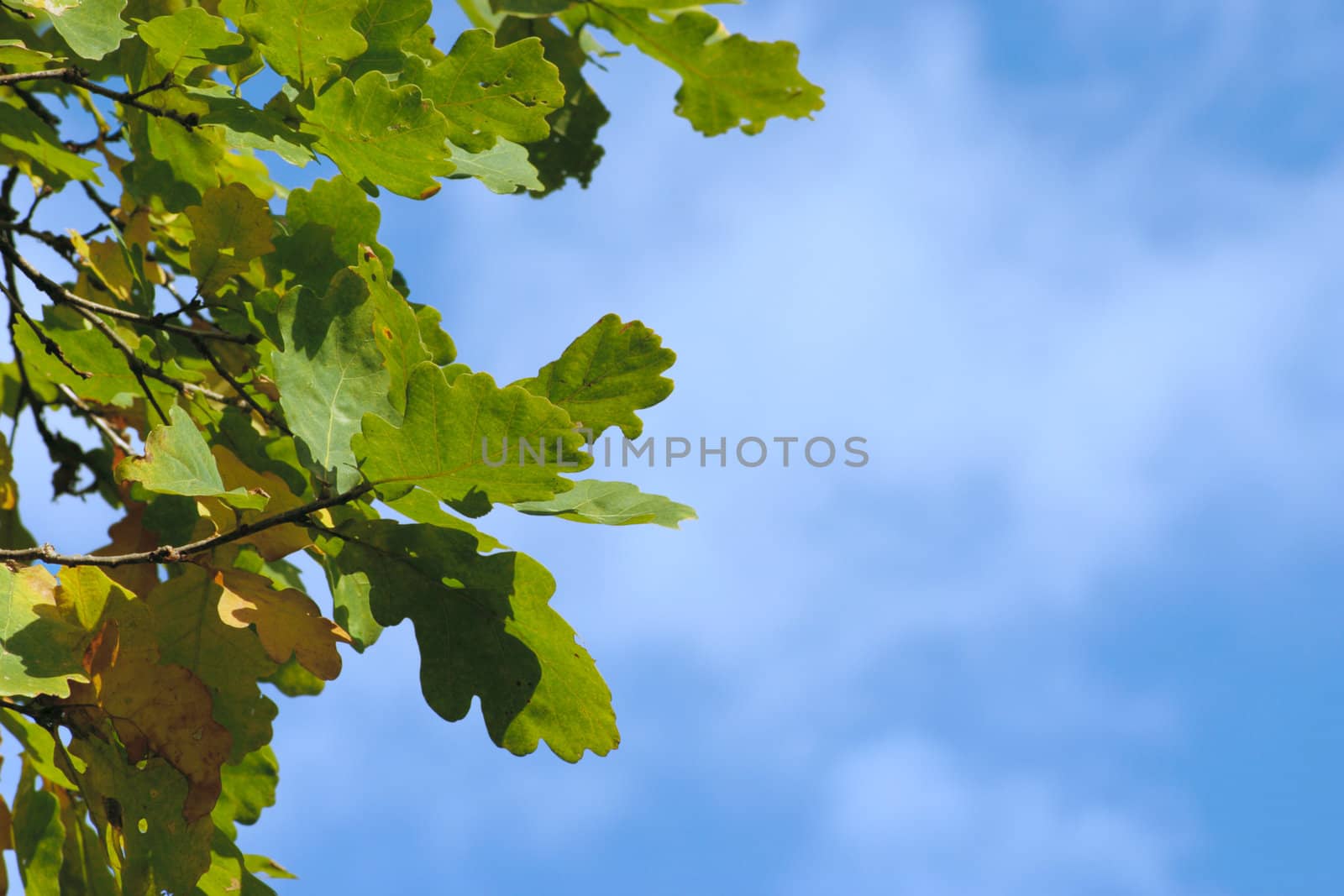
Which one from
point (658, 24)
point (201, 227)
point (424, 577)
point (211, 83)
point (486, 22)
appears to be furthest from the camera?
point (486, 22)

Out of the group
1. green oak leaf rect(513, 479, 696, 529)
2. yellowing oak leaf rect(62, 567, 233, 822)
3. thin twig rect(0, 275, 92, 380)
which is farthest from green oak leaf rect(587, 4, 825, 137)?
yellowing oak leaf rect(62, 567, 233, 822)

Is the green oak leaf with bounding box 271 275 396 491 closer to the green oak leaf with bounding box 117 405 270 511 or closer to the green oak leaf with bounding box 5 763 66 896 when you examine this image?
the green oak leaf with bounding box 117 405 270 511

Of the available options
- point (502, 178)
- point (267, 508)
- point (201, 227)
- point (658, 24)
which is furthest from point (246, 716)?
point (658, 24)

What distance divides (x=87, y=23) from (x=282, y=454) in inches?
28.7

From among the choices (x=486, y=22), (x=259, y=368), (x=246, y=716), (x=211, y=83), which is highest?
(x=486, y=22)

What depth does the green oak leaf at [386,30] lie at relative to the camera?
5.99 ft

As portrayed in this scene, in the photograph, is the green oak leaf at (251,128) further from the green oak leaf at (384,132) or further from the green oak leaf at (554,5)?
the green oak leaf at (554,5)

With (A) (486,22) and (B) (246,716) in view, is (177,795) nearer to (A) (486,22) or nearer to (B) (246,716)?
(B) (246,716)

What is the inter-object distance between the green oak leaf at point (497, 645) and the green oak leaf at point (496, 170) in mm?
631

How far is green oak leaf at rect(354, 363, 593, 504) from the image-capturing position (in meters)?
1.51

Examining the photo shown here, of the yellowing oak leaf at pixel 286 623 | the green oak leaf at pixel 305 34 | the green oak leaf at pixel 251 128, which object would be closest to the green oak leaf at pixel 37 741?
the yellowing oak leaf at pixel 286 623

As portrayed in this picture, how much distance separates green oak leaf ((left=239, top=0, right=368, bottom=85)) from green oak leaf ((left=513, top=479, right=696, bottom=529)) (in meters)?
0.72

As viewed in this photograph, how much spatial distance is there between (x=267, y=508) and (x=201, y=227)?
21.1 inches

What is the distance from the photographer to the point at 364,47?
1.79 m
